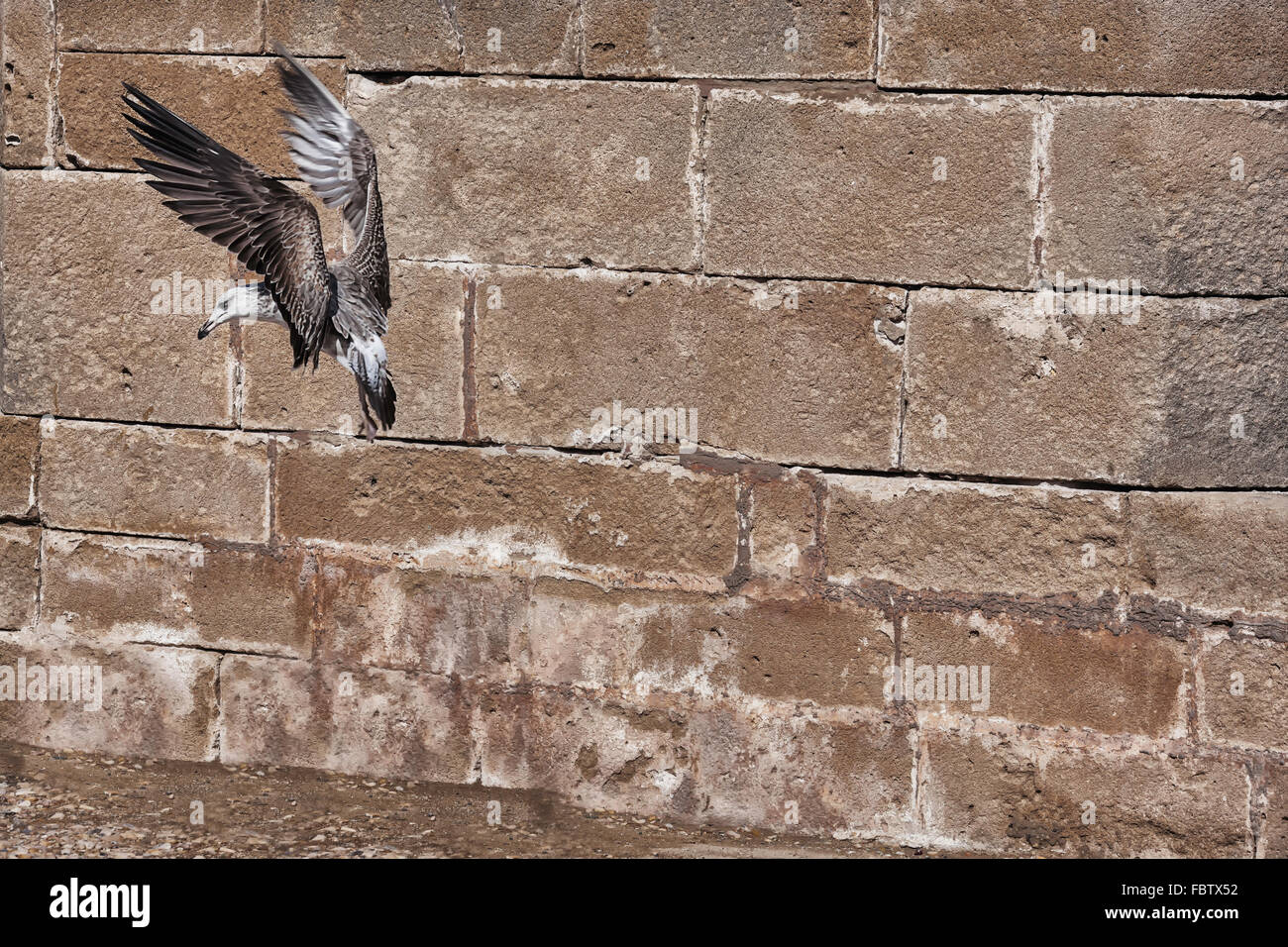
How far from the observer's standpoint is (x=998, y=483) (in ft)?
14.6

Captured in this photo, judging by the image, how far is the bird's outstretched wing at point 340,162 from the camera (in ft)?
12.8

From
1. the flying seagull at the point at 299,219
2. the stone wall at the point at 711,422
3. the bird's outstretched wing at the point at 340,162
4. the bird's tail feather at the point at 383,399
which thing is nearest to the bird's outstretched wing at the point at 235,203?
the flying seagull at the point at 299,219

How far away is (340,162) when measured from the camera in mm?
3906

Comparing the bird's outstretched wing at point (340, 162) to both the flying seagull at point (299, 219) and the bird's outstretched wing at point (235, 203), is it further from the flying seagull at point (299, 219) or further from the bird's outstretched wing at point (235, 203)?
the bird's outstretched wing at point (235, 203)

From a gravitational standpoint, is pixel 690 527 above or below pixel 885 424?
below

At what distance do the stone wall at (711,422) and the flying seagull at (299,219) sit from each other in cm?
63

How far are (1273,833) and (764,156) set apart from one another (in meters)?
2.75

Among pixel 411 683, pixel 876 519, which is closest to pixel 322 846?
pixel 411 683

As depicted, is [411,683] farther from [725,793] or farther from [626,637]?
[725,793]

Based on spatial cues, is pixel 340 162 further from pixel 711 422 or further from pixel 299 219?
pixel 711 422

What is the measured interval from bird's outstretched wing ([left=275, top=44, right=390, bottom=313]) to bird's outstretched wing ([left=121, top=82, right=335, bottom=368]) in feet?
1.15

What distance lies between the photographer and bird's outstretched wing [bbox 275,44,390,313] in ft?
12.8

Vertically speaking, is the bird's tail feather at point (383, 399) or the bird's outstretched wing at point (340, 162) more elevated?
the bird's outstretched wing at point (340, 162)

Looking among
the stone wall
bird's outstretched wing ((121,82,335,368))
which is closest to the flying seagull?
bird's outstretched wing ((121,82,335,368))
